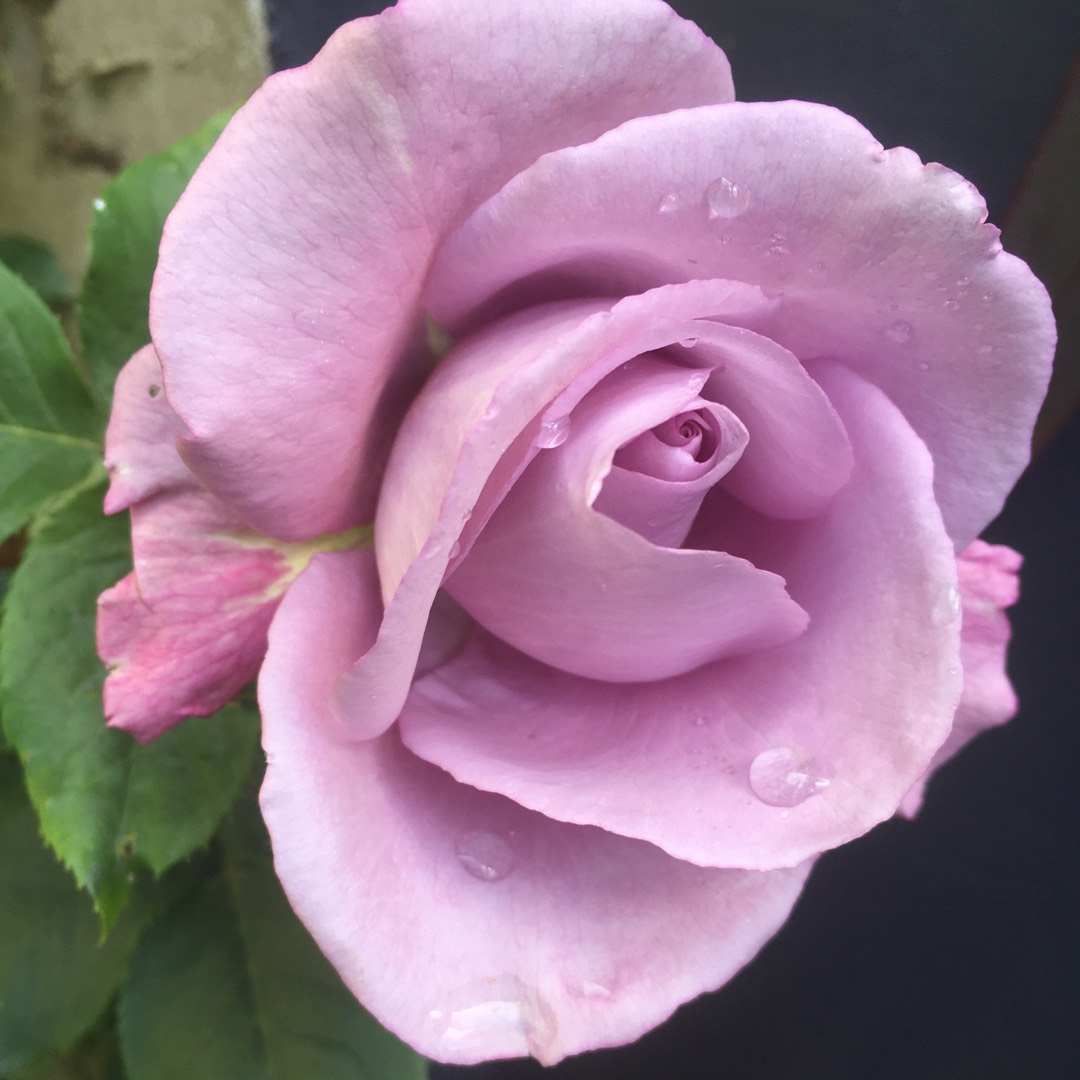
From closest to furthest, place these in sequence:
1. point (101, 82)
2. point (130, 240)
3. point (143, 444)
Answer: point (143, 444), point (130, 240), point (101, 82)

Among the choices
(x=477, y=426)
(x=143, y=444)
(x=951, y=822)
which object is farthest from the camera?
(x=951, y=822)

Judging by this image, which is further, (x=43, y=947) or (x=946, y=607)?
(x=43, y=947)

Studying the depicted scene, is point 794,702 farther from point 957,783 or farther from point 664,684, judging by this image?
point 957,783

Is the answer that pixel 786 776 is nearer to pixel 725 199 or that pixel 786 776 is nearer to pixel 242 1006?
pixel 725 199

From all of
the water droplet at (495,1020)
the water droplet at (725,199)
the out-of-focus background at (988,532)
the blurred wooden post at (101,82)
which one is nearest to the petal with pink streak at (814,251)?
the water droplet at (725,199)

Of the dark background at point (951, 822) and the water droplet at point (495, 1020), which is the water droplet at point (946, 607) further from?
the dark background at point (951, 822)

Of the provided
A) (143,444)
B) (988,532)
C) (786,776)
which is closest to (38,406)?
(143,444)
